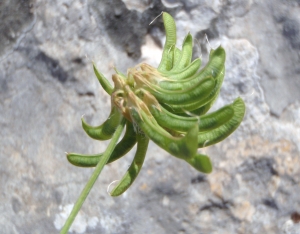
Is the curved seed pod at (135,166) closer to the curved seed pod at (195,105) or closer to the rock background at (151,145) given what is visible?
the curved seed pod at (195,105)

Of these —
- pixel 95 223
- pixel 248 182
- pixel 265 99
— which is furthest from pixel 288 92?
pixel 95 223

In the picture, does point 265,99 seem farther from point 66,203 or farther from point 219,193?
point 66,203

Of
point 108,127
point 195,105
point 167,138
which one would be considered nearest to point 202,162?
point 167,138

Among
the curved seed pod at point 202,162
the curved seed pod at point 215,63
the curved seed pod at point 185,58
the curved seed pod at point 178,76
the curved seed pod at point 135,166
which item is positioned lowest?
the curved seed pod at point 135,166

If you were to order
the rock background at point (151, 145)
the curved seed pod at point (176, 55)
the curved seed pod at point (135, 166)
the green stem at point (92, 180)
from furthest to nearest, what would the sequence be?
the rock background at point (151, 145) < the curved seed pod at point (176, 55) < the curved seed pod at point (135, 166) < the green stem at point (92, 180)

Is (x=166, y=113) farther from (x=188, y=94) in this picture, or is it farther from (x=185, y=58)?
(x=185, y=58)

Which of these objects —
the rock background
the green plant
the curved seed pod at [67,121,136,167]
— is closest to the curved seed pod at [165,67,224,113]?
the green plant

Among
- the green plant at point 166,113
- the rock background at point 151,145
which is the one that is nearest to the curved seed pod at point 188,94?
the green plant at point 166,113
